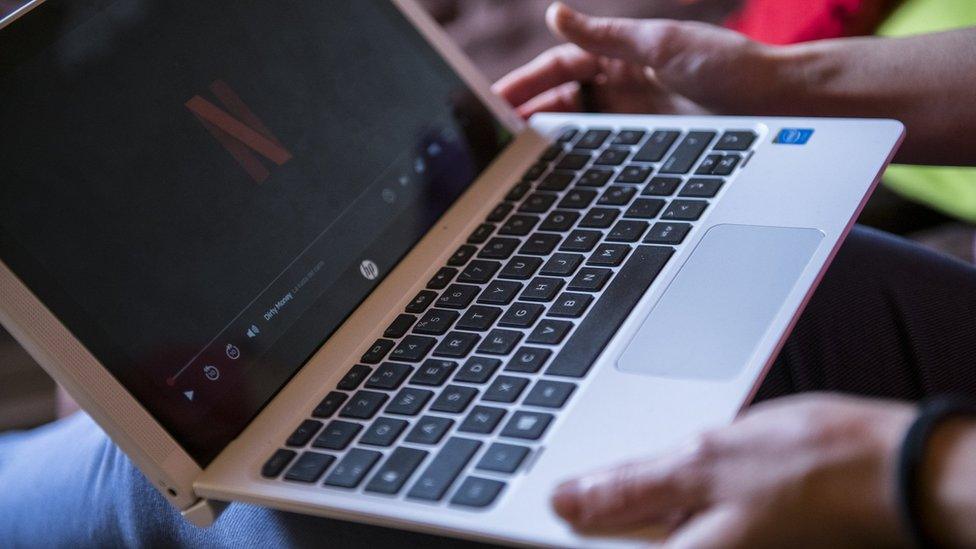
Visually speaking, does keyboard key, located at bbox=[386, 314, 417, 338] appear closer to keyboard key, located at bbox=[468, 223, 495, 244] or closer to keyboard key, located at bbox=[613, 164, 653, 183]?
keyboard key, located at bbox=[468, 223, 495, 244]

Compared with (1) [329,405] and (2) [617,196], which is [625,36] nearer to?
(2) [617,196]

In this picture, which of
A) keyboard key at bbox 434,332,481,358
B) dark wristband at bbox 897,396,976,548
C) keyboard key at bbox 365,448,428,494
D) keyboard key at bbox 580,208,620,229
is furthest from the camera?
keyboard key at bbox 580,208,620,229

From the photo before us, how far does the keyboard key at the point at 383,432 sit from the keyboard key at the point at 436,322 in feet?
0.31

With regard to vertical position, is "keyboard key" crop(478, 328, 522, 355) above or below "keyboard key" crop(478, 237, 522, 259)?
below

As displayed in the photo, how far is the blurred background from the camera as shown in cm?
109

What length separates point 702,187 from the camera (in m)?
0.75

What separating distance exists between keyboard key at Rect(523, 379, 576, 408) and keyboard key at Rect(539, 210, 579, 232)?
0.20 meters

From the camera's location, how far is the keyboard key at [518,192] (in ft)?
2.72

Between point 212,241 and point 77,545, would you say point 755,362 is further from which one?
point 77,545

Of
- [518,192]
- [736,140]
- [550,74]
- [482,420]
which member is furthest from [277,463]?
[550,74]

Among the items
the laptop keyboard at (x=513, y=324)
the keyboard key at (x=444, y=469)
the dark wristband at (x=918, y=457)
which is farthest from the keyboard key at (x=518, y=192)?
the dark wristband at (x=918, y=457)

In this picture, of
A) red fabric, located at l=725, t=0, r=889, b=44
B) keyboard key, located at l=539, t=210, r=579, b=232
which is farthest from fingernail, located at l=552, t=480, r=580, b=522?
red fabric, located at l=725, t=0, r=889, b=44

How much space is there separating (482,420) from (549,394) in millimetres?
45

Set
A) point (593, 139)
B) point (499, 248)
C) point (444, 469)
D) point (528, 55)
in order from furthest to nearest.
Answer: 1. point (528, 55)
2. point (593, 139)
3. point (499, 248)
4. point (444, 469)
